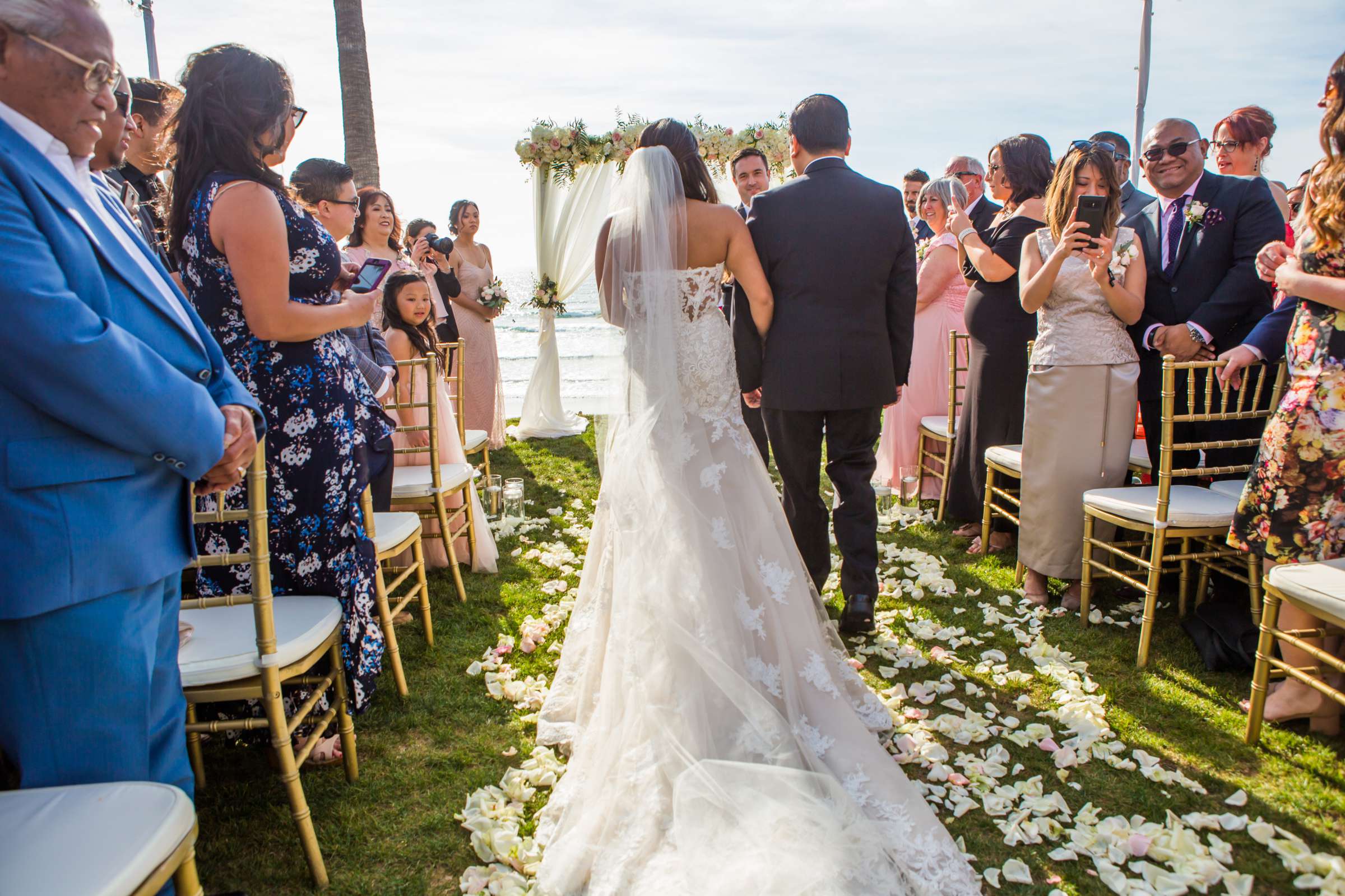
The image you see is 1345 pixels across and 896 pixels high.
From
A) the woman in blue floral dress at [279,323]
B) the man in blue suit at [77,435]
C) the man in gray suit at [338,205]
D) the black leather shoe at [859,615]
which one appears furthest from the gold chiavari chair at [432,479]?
the man in blue suit at [77,435]

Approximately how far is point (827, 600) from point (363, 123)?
24.0ft

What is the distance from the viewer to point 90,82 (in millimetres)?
1595

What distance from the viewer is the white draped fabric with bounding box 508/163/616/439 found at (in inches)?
357

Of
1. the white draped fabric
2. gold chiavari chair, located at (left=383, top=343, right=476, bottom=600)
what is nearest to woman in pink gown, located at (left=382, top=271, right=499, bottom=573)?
gold chiavari chair, located at (left=383, top=343, right=476, bottom=600)

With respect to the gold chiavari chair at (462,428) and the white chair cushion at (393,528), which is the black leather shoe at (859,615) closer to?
the white chair cushion at (393,528)

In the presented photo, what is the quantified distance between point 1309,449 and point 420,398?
14.0ft

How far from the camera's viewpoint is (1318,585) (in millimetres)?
2559

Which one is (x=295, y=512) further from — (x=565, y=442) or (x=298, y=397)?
(x=565, y=442)

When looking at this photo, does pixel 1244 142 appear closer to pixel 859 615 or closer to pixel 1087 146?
pixel 1087 146

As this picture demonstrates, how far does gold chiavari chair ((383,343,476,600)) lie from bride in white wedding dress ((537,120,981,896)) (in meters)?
1.38

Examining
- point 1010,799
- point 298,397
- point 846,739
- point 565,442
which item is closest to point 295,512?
point 298,397

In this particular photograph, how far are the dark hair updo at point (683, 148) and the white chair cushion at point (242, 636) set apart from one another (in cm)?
208

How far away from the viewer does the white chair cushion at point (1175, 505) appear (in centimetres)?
341

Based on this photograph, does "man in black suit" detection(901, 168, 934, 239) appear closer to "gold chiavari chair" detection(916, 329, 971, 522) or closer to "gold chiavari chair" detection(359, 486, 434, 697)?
"gold chiavari chair" detection(916, 329, 971, 522)
